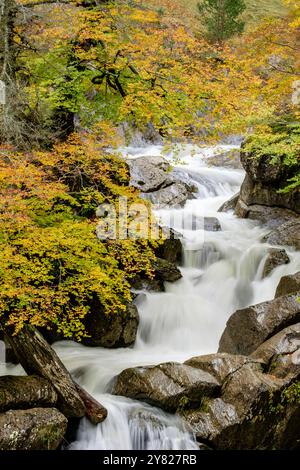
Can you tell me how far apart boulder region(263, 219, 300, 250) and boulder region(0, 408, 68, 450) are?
34.2 feet

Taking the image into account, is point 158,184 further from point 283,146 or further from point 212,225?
point 283,146

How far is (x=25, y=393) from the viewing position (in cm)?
650

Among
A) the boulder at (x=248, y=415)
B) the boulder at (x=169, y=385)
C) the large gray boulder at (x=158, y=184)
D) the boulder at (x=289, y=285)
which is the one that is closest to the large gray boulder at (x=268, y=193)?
the large gray boulder at (x=158, y=184)

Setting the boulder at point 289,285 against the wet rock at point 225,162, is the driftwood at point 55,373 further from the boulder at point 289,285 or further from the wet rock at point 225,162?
the wet rock at point 225,162

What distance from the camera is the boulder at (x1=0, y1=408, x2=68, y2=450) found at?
5.83 meters

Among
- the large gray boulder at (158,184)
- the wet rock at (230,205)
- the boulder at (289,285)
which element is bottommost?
the boulder at (289,285)

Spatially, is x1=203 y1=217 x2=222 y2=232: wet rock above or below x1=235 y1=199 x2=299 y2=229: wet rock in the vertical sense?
below

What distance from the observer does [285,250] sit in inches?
544

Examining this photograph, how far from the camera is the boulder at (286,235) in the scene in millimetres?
14256

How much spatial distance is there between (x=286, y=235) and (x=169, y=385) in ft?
29.5

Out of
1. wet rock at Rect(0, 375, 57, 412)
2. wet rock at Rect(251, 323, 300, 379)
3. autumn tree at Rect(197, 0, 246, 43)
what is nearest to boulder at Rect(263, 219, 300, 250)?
wet rock at Rect(251, 323, 300, 379)

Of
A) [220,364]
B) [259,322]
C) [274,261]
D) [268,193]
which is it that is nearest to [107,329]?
[220,364]


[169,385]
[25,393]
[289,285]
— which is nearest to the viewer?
[25,393]

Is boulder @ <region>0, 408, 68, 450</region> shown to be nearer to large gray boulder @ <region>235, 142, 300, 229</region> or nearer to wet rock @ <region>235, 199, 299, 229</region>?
large gray boulder @ <region>235, 142, 300, 229</region>
